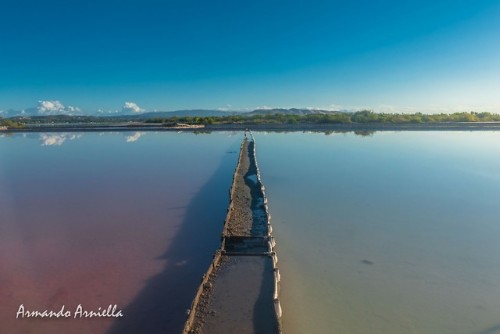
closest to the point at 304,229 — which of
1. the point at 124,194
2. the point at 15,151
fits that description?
the point at 124,194

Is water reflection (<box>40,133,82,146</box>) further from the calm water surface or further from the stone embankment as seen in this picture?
the stone embankment

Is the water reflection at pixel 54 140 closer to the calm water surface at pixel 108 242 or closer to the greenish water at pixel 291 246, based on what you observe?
the calm water surface at pixel 108 242

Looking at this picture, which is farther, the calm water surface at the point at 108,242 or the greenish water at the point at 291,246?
the calm water surface at the point at 108,242

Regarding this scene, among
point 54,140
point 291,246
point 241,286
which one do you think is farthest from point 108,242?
point 54,140

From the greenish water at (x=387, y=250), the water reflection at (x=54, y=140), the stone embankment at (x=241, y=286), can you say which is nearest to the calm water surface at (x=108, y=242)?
the stone embankment at (x=241, y=286)

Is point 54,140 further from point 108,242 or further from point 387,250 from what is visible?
point 387,250
